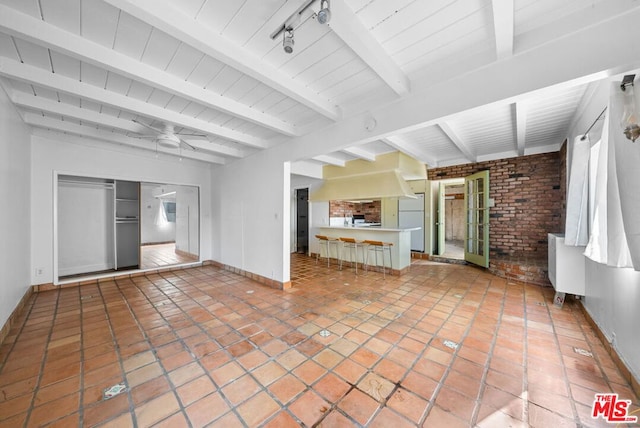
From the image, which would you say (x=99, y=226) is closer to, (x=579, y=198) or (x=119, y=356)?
(x=119, y=356)

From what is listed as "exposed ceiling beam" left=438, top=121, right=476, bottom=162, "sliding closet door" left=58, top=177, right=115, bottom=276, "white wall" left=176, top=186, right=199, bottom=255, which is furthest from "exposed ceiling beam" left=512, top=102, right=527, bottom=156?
"sliding closet door" left=58, top=177, right=115, bottom=276

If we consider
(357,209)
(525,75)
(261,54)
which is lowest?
(357,209)

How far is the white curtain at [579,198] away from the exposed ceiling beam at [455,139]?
1.48m

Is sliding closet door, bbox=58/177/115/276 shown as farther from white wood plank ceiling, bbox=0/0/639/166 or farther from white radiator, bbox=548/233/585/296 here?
white radiator, bbox=548/233/585/296

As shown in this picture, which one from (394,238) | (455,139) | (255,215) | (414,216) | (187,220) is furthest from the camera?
(187,220)

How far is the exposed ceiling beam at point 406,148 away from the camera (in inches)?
161

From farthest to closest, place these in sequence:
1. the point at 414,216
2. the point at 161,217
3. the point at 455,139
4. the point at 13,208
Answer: the point at 161,217 < the point at 414,216 < the point at 455,139 < the point at 13,208

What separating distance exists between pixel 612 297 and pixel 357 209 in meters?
7.10

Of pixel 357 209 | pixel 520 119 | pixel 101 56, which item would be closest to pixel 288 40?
pixel 101 56

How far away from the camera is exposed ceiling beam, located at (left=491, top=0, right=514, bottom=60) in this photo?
1.46 metres

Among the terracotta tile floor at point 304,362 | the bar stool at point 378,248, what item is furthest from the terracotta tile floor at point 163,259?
the bar stool at point 378,248

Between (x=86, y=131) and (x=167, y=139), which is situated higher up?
(x=86, y=131)

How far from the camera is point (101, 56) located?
6.41 feet

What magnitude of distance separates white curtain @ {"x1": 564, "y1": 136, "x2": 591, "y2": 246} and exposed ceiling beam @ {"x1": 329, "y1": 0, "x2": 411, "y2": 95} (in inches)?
96.8
